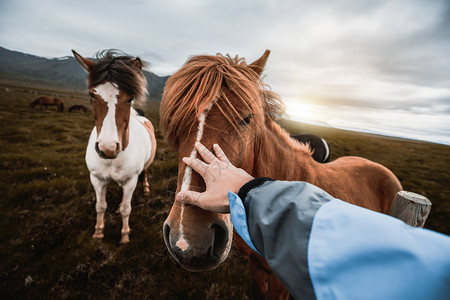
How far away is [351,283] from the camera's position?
61 centimetres

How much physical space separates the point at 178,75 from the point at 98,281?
12.5 feet

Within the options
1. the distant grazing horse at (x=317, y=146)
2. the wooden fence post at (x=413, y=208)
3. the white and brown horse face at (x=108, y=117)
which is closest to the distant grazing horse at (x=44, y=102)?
the white and brown horse face at (x=108, y=117)

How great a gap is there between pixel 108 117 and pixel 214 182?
2761mm

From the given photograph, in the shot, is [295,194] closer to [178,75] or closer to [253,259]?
[178,75]

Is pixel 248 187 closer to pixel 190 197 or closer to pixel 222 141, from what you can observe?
pixel 190 197

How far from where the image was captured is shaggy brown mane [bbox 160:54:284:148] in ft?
5.24

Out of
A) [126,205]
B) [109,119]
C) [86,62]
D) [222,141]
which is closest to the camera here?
[222,141]

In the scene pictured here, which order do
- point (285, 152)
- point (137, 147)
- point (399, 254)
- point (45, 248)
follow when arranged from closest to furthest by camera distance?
point (399, 254)
point (285, 152)
point (45, 248)
point (137, 147)

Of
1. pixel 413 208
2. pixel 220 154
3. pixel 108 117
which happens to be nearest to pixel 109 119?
pixel 108 117

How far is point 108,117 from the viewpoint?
292 cm

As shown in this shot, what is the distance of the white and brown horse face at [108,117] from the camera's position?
285cm

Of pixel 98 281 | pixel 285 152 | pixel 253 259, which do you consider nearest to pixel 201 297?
pixel 253 259

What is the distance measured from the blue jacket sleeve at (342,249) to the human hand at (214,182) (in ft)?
0.76

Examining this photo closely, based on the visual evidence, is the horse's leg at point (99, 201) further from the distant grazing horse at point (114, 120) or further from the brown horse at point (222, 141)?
the brown horse at point (222, 141)
